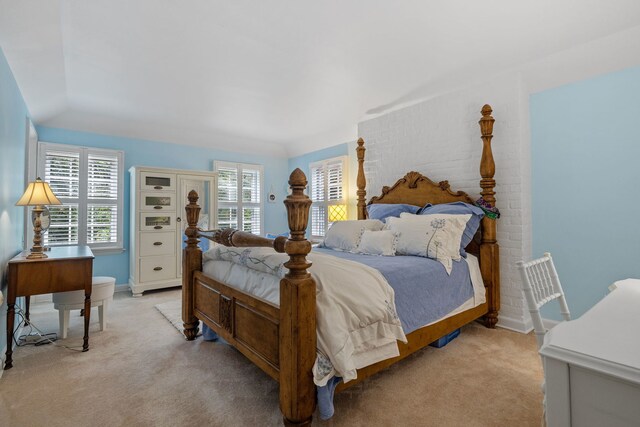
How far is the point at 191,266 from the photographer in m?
2.69

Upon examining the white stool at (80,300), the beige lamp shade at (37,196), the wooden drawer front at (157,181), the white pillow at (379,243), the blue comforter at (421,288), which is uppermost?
the wooden drawer front at (157,181)

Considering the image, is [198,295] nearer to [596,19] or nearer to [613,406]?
[613,406]

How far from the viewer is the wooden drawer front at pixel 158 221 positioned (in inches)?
165

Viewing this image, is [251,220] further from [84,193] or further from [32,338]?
[32,338]

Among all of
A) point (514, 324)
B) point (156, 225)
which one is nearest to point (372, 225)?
point (514, 324)

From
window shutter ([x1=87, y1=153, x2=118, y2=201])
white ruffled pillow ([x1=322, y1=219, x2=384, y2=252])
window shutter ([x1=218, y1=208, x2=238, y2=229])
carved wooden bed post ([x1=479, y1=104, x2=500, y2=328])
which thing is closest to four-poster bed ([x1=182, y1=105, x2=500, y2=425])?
carved wooden bed post ([x1=479, y1=104, x2=500, y2=328])

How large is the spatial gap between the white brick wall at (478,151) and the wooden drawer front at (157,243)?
3.13 m

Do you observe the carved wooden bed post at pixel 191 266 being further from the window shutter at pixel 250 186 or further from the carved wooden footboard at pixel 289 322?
the window shutter at pixel 250 186

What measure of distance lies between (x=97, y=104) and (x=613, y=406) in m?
4.90

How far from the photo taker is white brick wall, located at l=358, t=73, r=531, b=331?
286 cm

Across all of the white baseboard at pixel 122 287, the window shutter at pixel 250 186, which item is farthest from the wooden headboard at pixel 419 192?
the white baseboard at pixel 122 287

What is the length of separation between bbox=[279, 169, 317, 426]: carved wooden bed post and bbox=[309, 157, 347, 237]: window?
127 inches

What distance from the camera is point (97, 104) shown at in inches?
149

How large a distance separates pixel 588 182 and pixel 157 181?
15.9 ft
